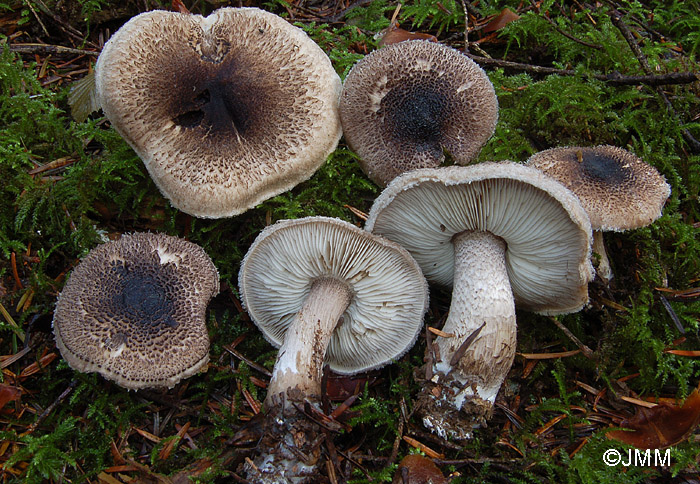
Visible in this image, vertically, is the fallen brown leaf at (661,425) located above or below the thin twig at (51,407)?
above

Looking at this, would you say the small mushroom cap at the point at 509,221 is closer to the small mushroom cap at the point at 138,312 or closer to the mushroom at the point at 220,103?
the mushroom at the point at 220,103

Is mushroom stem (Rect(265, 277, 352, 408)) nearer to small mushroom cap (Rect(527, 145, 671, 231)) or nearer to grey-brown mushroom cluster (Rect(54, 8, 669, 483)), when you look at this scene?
grey-brown mushroom cluster (Rect(54, 8, 669, 483))

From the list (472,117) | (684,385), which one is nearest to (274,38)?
(472,117)

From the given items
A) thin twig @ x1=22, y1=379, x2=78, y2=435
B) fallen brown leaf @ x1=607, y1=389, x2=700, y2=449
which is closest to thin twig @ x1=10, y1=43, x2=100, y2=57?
thin twig @ x1=22, y1=379, x2=78, y2=435

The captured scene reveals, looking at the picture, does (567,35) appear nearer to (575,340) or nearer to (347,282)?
(575,340)

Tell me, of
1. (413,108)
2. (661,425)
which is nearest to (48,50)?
(413,108)

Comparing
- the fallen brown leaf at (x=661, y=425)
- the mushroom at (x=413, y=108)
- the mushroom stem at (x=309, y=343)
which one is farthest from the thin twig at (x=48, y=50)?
the fallen brown leaf at (x=661, y=425)
